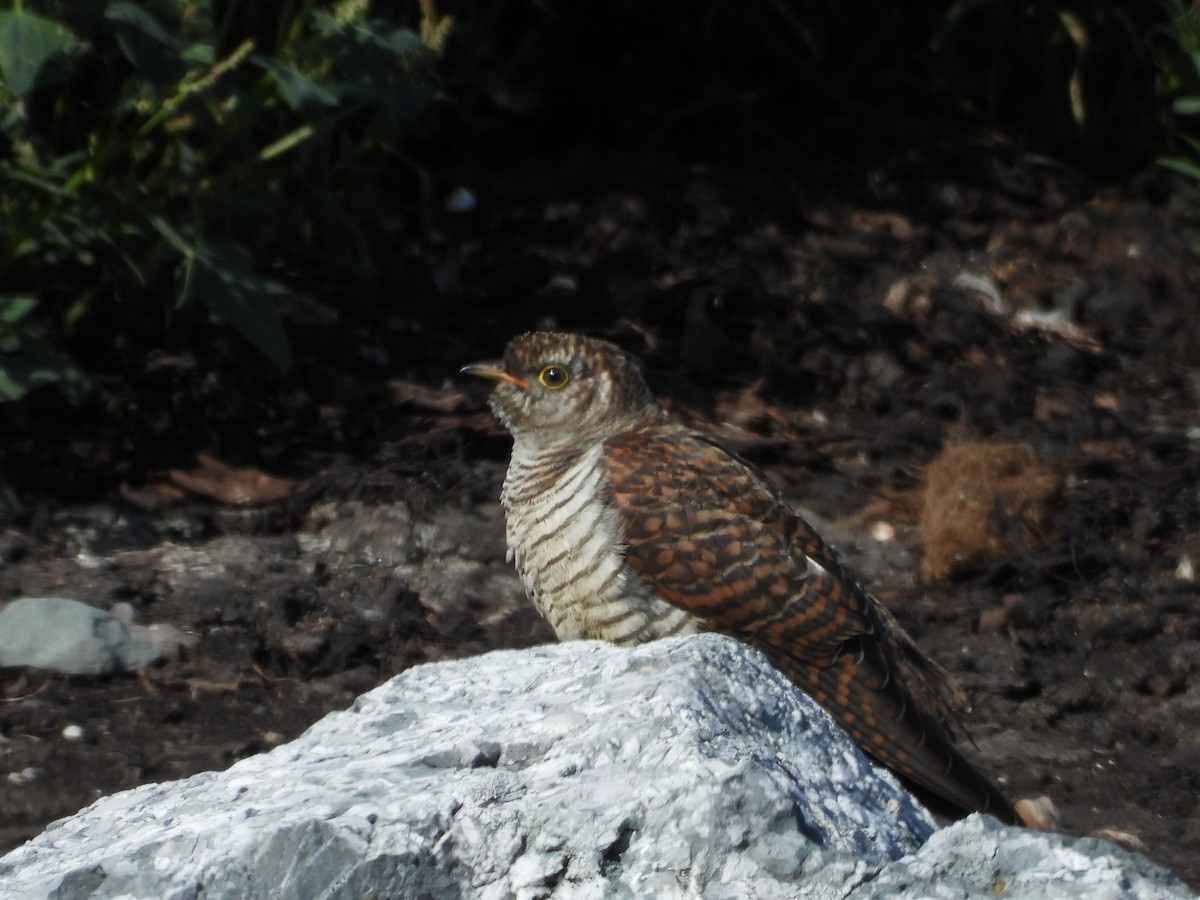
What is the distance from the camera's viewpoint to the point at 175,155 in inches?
190

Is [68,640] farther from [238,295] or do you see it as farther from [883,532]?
[883,532]

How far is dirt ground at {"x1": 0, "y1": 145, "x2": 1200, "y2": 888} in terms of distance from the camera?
434 centimetres

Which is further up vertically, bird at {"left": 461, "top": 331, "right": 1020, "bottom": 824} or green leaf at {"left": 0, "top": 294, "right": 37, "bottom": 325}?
green leaf at {"left": 0, "top": 294, "right": 37, "bottom": 325}

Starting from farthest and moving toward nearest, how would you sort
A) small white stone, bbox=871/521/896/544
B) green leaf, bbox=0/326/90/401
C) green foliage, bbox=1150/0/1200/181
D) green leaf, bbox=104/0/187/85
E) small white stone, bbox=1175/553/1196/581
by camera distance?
green foliage, bbox=1150/0/1200/181 → small white stone, bbox=871/521/896/544 → small white stone, bbox=1175/553/1196/581 → green leaf, bbox=0/326/90/401 → green leaf, bbox=104/0/187/85

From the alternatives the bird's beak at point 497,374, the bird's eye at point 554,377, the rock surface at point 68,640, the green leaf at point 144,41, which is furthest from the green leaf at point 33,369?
the bird's eye at point 554,377

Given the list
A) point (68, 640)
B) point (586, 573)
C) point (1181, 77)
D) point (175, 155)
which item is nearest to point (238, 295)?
point (175, 155)

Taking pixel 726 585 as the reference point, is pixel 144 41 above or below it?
above

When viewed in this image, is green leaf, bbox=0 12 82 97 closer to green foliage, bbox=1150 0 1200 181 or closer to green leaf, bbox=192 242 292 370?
green leaf, bbox=192 242 292 370

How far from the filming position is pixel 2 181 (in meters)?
4.60

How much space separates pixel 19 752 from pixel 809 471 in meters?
2.76

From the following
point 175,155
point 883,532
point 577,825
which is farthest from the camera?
point 883,532

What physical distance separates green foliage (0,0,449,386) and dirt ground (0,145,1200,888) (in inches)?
20.7

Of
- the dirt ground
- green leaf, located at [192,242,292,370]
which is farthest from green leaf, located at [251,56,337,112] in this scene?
the dirt ground

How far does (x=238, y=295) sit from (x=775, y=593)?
5.51ft
